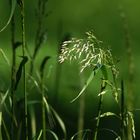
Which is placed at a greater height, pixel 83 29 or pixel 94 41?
pixel 83 29

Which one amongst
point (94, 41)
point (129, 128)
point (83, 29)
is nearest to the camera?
point (94, 41)

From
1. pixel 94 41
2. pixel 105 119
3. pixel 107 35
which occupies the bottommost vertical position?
pixel 105 119

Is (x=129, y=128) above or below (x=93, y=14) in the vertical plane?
below

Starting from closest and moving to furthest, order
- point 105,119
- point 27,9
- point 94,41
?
point 94,41 → point 105,119 → point 27,9

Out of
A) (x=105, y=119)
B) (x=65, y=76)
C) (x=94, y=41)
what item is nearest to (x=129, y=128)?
(x=94, y=41)

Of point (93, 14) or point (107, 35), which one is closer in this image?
point (107, 35)

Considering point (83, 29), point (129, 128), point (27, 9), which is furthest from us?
point (27, 9)

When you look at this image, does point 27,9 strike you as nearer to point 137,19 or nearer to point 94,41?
point 137,19

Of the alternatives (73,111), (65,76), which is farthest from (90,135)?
(65,76)

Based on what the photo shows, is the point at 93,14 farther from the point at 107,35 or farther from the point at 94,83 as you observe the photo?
the point at 94,83
